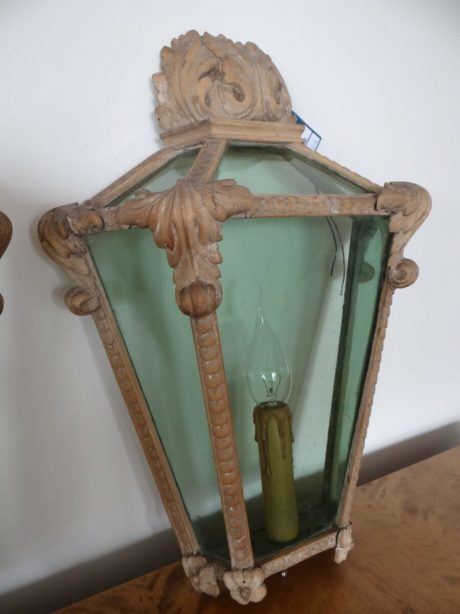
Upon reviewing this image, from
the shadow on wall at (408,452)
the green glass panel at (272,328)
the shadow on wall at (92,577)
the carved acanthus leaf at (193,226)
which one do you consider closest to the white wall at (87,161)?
the shadow on wall at (92,577)

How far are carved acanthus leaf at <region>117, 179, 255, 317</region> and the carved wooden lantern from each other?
0.21 feet

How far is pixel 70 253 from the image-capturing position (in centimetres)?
51

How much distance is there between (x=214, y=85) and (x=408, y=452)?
0.77 meters

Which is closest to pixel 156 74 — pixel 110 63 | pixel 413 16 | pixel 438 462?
pixel 110 63

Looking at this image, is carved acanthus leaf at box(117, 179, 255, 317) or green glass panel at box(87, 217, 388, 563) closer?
carved acanthus leaf at box(117, 179, 255, 317)

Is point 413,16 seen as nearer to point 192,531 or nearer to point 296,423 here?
point 296,423

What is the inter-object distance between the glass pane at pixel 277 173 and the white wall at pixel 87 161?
0.15 m

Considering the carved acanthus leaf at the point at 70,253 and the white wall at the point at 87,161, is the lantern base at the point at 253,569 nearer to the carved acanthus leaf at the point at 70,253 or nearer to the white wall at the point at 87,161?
the white wall at the point at 87,161

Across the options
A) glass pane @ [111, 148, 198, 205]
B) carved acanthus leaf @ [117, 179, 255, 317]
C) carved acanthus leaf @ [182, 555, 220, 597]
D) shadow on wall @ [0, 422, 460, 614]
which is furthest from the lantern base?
glass pane @ [111, 148, 198, 205]

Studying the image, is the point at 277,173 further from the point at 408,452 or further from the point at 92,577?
the point at 408,452

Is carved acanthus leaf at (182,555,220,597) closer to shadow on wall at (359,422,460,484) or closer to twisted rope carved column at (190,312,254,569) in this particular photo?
twisted rope carved column at (190,312,254,569)

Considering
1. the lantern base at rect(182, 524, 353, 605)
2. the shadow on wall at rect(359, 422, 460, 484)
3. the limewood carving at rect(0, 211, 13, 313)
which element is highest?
the limewood carving at rect(0, 211, 13, 313)

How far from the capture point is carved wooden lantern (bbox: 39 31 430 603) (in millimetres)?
512

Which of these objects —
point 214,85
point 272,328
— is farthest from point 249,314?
point 214,85
